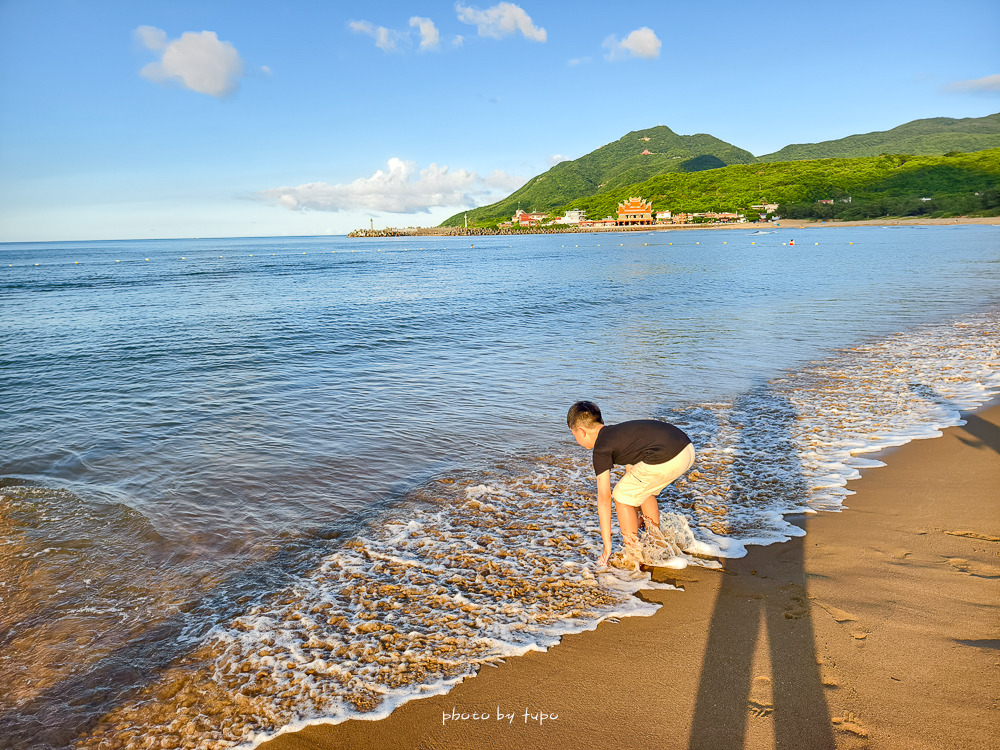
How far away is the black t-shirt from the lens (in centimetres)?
564

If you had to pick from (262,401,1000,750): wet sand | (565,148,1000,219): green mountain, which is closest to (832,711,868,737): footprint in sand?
(262,401,1000,750): wet sand

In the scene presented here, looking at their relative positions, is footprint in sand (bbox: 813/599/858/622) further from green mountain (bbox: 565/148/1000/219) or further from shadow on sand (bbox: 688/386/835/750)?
green mountain (bbox: 565/148/1000/219)

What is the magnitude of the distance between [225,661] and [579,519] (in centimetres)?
420

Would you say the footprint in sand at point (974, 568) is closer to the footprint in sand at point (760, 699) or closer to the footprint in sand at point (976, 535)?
the footprint in sand at point (976, 535)

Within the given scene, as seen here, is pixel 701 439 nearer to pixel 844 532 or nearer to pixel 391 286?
pixel 844 532

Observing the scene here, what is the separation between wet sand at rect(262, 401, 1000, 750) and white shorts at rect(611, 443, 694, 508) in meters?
0.86

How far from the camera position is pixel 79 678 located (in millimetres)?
4602

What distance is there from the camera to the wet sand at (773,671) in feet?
12.3

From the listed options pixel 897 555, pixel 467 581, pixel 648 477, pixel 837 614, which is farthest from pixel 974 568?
pixel 467 581

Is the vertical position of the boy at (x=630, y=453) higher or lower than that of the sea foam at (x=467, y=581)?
higher

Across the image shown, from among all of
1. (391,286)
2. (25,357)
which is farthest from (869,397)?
(391,286)

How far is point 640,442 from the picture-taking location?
224 inches

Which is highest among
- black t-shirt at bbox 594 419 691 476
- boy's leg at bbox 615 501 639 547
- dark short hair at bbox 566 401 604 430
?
dark short hair at bbox 566 401 604 430

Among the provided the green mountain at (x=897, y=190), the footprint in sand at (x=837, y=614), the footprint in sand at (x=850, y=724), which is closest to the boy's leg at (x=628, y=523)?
the footprint in sand at (x=837, y=614)
